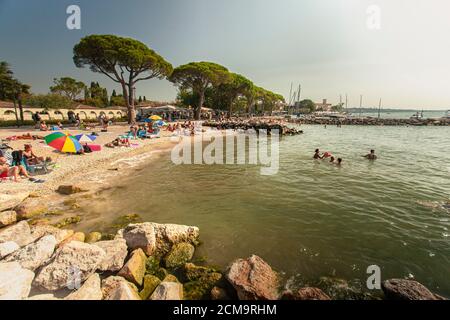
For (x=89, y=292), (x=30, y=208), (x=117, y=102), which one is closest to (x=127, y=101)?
(x=30, y=208)

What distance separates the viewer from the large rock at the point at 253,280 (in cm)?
390

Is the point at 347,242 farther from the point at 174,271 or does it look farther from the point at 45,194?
the point at 45,194

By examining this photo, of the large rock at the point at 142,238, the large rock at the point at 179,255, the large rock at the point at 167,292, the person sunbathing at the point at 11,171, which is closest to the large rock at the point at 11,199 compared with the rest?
the person sunbathing at the point at 11,171

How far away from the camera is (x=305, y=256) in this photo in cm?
548

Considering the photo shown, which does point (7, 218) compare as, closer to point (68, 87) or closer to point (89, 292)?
point (89, 292)

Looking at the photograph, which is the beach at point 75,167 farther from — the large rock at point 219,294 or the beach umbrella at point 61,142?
the large rock at point 219,294

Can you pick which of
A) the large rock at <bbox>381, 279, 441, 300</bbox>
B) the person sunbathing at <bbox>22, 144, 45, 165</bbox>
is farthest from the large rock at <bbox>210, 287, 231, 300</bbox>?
the person sunbathing at <bbox>22, 144, 45, 165</bbox>

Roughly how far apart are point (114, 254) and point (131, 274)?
0.81 m

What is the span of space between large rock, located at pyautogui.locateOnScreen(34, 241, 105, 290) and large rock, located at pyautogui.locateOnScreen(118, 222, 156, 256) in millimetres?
773

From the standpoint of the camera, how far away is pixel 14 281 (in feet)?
12.2

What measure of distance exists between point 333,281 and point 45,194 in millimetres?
10688

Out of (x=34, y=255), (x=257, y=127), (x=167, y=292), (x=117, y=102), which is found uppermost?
(x=117, y=102)

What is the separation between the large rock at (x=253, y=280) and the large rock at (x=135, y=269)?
1.86 m
